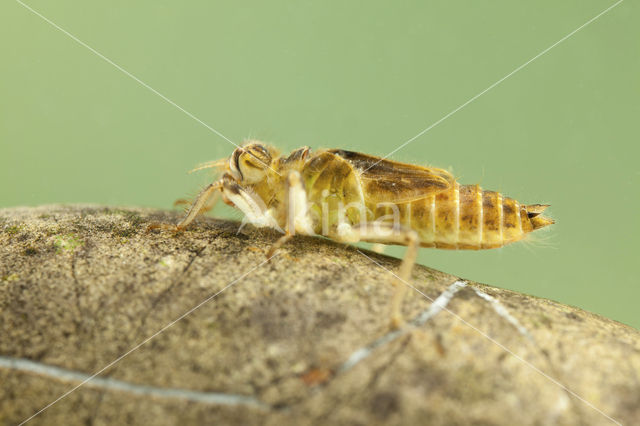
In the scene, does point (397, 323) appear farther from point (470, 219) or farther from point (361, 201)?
point (361, 201)

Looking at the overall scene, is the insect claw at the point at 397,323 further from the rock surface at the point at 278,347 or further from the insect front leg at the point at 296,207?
the insect front leg at the point at 296,207

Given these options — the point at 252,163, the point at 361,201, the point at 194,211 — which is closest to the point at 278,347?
the point at 194,211

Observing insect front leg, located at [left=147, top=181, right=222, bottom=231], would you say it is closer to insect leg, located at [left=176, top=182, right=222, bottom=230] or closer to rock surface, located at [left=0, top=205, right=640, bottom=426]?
insect leg, located at [left=176, top=182, right=222, bottom=230]

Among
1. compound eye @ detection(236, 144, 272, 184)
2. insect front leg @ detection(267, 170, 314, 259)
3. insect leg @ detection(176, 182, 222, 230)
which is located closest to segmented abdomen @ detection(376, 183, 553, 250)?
insect front leg @ detection(267, 170, 314, 259)

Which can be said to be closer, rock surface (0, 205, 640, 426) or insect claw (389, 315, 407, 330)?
rock surface (0, 205, 640, 426)

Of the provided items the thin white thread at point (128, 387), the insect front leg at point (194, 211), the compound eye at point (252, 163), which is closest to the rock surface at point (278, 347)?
the thin white thread at point (128, 387)

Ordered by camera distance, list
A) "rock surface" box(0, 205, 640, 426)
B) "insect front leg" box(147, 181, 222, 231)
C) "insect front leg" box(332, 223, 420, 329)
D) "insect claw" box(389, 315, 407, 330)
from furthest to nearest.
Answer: "insect front leg" box(147, 181, 222, 231) < "insect front leg" box(332, 223, 420, 329) < "insect claw" box(389, 315, 407, 330) < "rock surface" box(0, 205, 640, 426)
